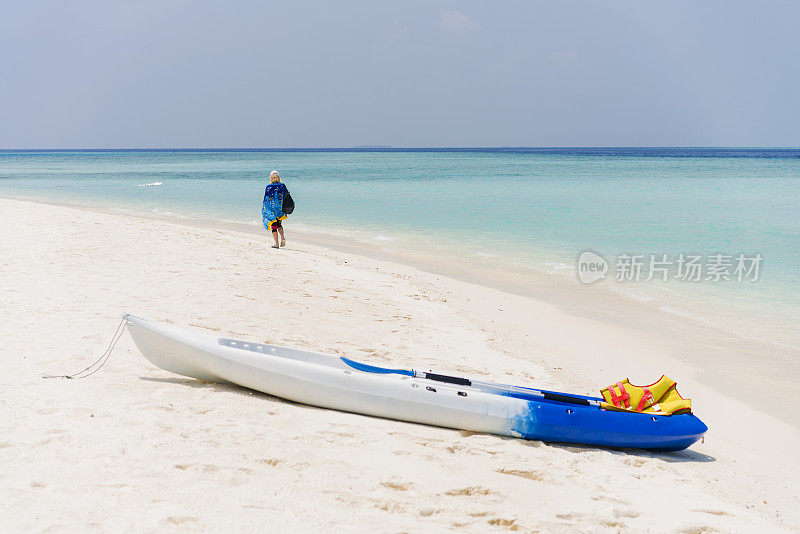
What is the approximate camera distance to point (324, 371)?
4.90m

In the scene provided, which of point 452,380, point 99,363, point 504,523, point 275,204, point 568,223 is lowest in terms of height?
point 504,523

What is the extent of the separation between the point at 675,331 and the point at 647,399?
13.3 ft

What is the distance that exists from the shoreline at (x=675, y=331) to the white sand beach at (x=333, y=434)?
1.9 inches

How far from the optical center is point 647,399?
517 cm

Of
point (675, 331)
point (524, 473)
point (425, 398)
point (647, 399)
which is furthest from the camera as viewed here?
point (675, 331)

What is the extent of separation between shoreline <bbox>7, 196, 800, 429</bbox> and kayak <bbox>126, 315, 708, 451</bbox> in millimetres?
2055

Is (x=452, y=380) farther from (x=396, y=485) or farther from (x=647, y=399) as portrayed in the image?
(x=647, y=399)

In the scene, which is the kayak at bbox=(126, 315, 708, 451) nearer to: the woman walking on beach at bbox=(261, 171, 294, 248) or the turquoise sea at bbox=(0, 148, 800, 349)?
the turquoise sea at bbox=(0, 148, 800, 349)

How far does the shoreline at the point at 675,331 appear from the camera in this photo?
6805 millimetres

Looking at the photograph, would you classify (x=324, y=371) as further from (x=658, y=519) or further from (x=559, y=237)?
(x=559, y=237)

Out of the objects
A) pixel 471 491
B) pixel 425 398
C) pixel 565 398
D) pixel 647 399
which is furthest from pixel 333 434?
pixel 647 399

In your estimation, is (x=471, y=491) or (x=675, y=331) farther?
(x=675, y=331)

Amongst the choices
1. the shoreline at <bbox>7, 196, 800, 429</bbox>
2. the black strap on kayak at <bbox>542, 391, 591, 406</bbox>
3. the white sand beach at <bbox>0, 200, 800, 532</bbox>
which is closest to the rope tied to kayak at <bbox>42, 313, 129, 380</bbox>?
the white sand beach at <bbox>0, 200, 800, 532</bbox>

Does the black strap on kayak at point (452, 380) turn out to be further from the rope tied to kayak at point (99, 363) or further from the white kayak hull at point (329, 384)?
the rope tied to kayak at point (99, 363)
